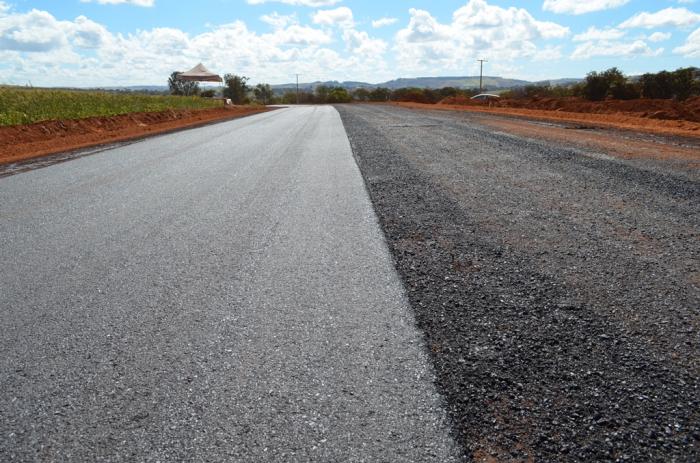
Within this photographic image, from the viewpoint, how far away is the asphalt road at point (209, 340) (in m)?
2.16

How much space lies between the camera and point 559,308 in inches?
133

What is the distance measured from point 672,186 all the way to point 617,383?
6.04 m

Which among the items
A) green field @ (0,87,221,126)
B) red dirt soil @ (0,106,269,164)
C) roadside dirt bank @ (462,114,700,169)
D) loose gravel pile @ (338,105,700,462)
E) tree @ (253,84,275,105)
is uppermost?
tree @ (253,84,275,105)

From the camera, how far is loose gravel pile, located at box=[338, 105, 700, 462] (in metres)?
2.20

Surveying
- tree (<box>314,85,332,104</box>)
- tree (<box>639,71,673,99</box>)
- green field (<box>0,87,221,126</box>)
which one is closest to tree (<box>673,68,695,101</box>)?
tree (<box>639,71,673,99</box>)

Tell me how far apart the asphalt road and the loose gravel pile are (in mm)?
279

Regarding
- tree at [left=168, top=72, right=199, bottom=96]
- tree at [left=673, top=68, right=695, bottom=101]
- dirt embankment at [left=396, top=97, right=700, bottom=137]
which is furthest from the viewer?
tree at [left=168, top=72, right=199, bottom=96]

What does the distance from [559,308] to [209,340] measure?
7.45ft

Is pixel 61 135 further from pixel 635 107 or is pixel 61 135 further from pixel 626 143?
pixel 635 107

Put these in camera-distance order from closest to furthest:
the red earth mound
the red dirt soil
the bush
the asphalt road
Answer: the asphalt road
the red dirt soil
the red earth mound
the bush

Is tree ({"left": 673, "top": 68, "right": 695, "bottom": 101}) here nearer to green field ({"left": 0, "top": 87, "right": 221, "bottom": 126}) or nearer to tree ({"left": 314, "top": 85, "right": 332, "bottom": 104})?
green field ({"left": 0, "top": 87, "right": 221, "bottom": 126})

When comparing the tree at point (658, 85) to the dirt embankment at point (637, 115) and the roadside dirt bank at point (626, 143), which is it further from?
the roadside dirt bank at point (626, 143)

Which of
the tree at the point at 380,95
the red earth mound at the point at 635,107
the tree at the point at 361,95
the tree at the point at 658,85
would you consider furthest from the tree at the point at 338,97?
the tree at the point at 658,85

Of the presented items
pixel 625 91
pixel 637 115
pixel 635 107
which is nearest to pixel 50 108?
pixel 637 115
